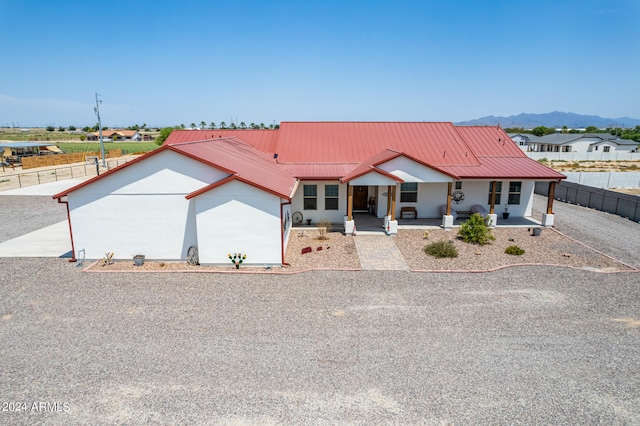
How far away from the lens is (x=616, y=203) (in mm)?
23281

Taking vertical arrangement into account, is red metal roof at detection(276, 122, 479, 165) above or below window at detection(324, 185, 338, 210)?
above

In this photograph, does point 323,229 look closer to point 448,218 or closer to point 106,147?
point 448,218

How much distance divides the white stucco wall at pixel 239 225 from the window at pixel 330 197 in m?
6.87

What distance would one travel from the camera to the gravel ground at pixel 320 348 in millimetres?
7355

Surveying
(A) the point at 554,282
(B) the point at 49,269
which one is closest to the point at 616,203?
(A) the point at 554,282

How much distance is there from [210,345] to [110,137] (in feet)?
456

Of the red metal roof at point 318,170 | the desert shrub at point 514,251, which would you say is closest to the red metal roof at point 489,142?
the red metal roof at point 318,170

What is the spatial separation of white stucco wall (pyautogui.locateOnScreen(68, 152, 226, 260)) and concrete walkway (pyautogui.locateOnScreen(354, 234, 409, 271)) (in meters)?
6.76

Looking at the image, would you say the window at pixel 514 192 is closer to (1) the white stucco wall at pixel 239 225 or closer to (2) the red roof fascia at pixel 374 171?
(2) the red roof fascia at pixel 374 171

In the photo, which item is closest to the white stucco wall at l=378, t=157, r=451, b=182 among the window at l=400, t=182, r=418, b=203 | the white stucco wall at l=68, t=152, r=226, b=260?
the window at l=400, t=182, r=418, b=203

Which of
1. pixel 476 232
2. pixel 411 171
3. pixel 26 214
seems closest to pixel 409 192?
pixel 411 171

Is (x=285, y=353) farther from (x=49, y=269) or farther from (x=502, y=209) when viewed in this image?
(x=502, y=209)

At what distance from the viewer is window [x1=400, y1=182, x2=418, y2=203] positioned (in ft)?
70.7

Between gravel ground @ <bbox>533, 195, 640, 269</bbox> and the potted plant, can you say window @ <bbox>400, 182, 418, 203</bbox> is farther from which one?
gravel ground @ <bbox>533, 195, 640, 269</bbox>
